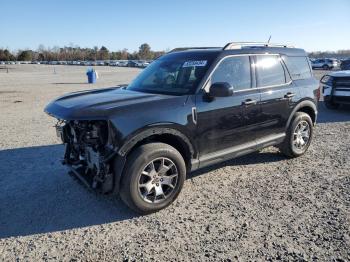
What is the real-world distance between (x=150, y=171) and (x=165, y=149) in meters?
0.32

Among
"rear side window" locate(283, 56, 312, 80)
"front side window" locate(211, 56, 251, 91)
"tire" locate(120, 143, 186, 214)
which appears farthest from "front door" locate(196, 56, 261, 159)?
"rear side window" locate(283, 56, 312, 80)

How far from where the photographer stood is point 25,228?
372 cm

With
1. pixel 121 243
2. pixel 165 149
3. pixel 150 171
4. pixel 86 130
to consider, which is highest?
pixel 86 130

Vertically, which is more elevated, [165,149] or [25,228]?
[165,149]

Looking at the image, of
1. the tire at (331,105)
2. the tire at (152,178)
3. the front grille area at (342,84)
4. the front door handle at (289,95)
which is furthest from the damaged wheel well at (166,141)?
the tire at (331,105)

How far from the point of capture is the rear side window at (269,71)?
512 cm

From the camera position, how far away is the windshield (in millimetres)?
4492

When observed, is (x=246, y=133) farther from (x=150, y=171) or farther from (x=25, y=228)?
(x=25, y=228)

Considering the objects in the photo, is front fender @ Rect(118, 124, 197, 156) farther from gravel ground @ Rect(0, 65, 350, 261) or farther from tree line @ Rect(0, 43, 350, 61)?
tree line @ Rect(0, 43, 350, 61)

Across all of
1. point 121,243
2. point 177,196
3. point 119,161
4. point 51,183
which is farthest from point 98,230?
point 51,183

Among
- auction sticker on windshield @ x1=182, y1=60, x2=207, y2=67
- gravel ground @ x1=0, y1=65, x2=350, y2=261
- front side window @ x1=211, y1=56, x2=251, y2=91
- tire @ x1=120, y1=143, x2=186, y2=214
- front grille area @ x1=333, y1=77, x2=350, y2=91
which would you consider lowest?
gravel ground @ x1=0, y1=65, x2=350, y2=261

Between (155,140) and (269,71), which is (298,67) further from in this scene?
(155,140)

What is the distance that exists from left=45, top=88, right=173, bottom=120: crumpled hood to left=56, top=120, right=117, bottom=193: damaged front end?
168 mm

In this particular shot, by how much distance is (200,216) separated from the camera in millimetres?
3957
